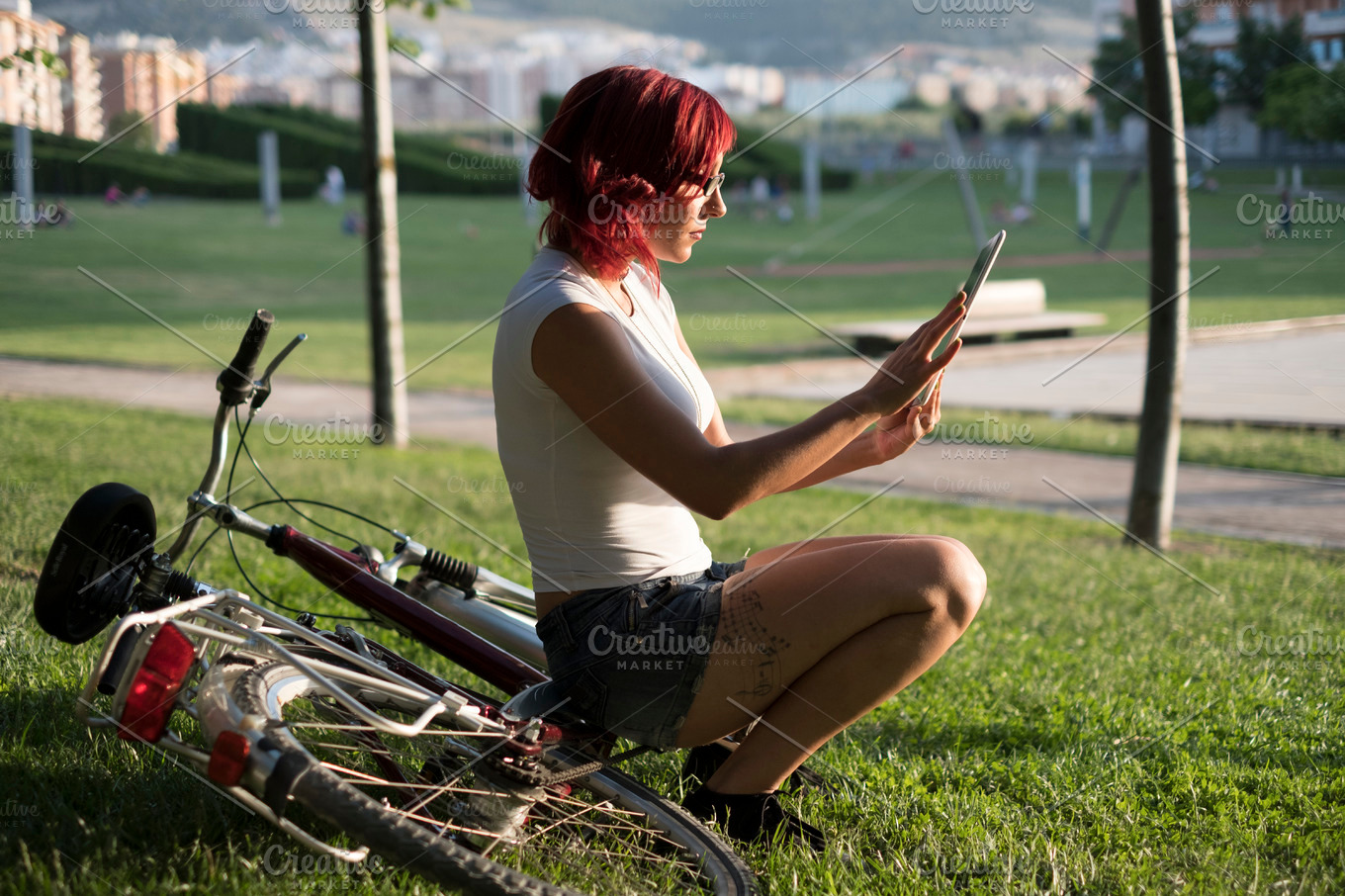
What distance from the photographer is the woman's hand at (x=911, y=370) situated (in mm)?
2141

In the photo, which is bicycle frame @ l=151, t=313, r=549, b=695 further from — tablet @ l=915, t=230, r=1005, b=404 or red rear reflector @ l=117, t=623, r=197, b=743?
tablet @ l=915, t=230, r=1005, b=404

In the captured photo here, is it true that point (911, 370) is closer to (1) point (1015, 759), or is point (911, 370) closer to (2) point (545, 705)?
(2) point (545, 705)

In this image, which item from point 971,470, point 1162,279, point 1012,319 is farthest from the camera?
point 1012,319

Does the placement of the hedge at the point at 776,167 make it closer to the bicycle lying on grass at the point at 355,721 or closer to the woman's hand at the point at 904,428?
the woman's hand at the point at 904,428

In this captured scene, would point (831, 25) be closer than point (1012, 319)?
No

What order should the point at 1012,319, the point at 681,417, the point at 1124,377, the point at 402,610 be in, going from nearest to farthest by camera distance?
the point at 681,417 < the point at 402,610 < the point at 1124,377 < the point at 1012,319

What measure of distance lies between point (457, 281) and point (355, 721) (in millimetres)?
23000

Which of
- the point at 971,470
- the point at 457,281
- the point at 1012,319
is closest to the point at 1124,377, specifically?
the point at 1012,319

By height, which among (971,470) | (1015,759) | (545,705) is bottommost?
A: (971,470)

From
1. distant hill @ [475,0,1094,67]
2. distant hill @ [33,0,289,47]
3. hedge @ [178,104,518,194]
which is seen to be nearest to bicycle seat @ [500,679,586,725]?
distant hill @ [475,0,1094,67]

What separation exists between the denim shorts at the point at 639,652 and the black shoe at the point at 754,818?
0.22 meters

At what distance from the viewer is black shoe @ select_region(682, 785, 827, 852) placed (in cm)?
242

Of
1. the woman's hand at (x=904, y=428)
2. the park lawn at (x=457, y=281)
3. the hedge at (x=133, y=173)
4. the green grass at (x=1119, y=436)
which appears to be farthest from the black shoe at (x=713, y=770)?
the park lawn at (x=457, y=281)

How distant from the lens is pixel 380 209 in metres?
8.62
